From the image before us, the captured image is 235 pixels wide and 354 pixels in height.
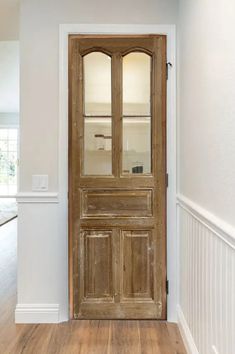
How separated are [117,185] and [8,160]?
331 inches

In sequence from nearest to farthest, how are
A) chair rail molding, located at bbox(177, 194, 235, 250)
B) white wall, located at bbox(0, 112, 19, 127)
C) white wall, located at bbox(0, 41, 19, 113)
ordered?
chair rail molding, located at bbox(177, 194, 235, 250), white wall, located at bbox(0, 41, 19, 113), white wall, located at bbox(0, 112, 19, 127)

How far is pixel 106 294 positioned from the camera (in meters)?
2.68

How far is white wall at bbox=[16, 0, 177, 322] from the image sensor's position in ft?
8.68

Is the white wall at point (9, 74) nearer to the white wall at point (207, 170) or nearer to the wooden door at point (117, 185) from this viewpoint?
the wooden door at point (117, 185)

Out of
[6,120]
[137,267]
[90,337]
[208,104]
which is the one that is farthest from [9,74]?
[208,104]

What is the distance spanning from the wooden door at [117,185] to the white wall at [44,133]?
0.42 ft

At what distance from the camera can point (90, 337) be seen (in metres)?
2.42

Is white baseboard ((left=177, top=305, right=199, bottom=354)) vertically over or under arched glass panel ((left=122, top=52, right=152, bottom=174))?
under

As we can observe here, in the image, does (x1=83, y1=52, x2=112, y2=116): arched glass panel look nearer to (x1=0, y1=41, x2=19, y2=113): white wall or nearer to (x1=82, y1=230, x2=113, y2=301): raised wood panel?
(x1=82, y1=230, x2=113, y2=301): raised wood panel

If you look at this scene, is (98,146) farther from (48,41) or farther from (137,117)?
(48,41)

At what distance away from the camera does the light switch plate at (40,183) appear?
2660 millimetres

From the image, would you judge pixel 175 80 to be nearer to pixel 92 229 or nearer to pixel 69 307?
pixel 92 229

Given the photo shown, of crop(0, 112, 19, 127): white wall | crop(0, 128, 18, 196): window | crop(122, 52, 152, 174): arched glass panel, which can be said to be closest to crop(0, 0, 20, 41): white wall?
crop(122, 52, 152, 174): arched glass panel

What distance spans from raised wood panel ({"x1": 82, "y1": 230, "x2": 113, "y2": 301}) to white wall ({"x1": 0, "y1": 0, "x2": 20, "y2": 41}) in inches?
72.7
